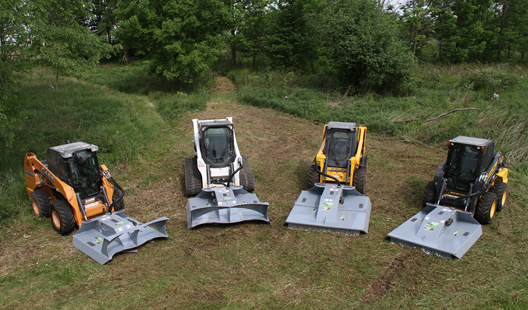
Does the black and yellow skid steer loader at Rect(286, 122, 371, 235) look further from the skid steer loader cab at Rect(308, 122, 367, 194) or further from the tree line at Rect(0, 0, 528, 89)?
the tree line at Rect(0, 0, 528, 89)

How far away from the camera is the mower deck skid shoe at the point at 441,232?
720 centimetres

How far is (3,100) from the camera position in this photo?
9.91 m

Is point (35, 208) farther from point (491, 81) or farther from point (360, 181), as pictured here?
point (491, 81)

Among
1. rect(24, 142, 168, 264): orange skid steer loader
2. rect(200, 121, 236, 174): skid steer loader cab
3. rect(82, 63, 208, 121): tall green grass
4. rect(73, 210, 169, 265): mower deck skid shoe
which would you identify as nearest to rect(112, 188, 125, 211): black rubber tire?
rect(24, 142, 168, 264): orange skid steer loader

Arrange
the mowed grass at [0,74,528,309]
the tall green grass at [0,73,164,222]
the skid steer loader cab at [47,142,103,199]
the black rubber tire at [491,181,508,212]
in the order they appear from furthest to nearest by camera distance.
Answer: the tall green grass at [0,73,164,222] < the black rubber tire at [491,181,508,212] < the skid steer loader cab at [47,142,103,199] < the mowed grass at [0,74,528,309]

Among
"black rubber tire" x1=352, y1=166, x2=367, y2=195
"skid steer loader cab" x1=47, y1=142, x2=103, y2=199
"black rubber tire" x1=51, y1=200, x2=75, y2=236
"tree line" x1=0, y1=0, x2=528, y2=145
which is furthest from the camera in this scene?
"tree line" x1=0, y1=0, x2=528, y2=145

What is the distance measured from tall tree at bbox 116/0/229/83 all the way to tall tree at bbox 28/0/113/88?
29.0 feet

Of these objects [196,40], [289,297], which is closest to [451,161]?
[289,297]

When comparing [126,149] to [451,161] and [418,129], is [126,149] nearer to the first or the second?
[451,161]

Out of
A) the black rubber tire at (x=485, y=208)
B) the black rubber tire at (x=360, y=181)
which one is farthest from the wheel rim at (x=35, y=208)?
the black rubber tire at (x=485, y=208)

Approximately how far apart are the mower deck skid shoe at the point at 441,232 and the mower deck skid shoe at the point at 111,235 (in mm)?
4634

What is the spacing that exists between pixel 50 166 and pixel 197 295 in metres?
4.78

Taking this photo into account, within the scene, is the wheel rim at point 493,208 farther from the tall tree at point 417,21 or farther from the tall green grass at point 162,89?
the tall tree at point 417,21

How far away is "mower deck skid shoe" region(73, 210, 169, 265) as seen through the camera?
23.5 ft
